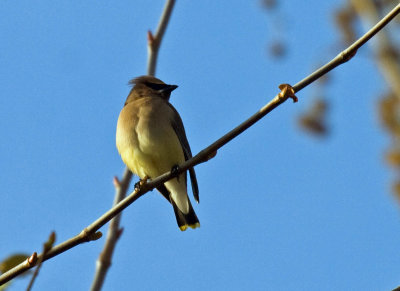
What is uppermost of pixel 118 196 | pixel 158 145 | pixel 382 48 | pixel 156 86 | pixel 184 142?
pixel 382 48

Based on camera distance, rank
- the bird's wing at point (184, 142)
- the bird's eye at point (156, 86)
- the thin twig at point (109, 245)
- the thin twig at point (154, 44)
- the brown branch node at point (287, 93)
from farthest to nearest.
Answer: the bird's eye at point (156, 86)
the bird's wing at point (184, 142)
the thin twig at point (154, 44)
the thin twig at point (109, 245)
the brown branch node at point (287, 93)

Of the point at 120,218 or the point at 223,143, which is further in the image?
the point at 120,218

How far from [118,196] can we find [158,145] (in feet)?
5.49

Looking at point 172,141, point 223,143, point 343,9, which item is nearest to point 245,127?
point 223,143

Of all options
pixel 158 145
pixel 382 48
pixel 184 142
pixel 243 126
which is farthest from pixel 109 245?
pixel 382 48

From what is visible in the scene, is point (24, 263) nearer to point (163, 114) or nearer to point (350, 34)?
point (163, 114)

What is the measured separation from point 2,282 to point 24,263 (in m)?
0.16

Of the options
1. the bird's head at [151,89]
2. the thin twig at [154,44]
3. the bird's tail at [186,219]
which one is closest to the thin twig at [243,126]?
the thin twig at [154,44]

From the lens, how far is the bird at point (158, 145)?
547 centimetres

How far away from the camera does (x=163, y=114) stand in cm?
568

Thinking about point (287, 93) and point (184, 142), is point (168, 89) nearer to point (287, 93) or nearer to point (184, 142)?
point (184, 142)

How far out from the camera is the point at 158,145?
17.9 feet

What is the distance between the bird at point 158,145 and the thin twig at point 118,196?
1.22m

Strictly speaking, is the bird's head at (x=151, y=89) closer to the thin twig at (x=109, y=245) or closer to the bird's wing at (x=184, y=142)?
the bird's wing at (x=184, y=142)
